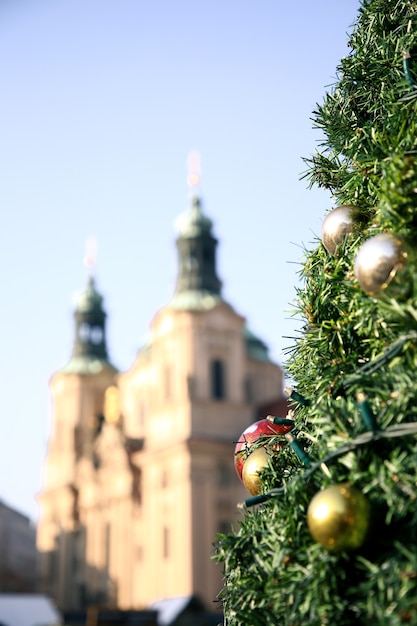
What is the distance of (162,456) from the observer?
101 ft

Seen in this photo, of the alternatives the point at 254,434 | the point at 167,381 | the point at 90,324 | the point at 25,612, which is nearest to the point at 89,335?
the point at 90,324

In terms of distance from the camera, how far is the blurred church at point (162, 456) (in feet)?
97.0

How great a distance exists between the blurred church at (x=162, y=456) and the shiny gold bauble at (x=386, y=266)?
25255mm

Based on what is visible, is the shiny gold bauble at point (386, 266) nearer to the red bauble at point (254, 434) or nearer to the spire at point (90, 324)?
the red bauble at point (254, 434)

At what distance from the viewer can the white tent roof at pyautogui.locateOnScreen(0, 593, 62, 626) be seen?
18.4 m

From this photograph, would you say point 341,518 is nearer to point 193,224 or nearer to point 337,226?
point 337,226

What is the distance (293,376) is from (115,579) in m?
32.3

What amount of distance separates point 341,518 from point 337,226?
1.00 metres

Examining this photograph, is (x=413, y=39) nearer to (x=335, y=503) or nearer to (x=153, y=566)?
(x=335, y=503)

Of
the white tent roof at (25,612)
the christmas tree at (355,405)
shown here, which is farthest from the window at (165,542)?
the christmas tree at (355,405)

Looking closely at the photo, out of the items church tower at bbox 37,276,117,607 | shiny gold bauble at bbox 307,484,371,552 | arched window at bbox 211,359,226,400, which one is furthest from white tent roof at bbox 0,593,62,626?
shiny gold bauble at bbox 307,484,371,552

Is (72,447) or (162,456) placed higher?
(72,447)

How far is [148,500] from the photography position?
31.4 m

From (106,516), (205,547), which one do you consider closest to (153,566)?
(205,547)
